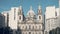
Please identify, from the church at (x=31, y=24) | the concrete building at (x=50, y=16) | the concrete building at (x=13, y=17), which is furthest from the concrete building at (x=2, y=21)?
the concrete building at (x=50, y=16)

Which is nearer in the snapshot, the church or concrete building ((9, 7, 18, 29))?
the church

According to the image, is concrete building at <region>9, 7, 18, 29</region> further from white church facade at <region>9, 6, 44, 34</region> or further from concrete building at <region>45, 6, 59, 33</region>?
concrete building at <region>45, 6, 59, 33</region>

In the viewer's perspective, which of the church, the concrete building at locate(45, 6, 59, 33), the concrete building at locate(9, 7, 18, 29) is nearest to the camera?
the church

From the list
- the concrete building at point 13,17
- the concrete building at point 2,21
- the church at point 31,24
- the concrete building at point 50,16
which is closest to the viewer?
the church at point 31,24

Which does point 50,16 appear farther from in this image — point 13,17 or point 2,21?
point 2,21

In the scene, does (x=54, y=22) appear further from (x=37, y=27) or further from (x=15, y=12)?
(x=15, y=12)

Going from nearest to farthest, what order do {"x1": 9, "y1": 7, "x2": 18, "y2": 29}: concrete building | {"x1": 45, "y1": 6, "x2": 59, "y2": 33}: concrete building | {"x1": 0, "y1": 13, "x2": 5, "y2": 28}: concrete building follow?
{"x1": 0, "y1": 13, "x2": 5, "y2": 28}: concrete building
{"x1": 9, "y1": 7, "x2": 18, "y2": 29}: concrete building
{"x1": 45, "y1": 6, "x2": 59, "y2": 33}: concrete building

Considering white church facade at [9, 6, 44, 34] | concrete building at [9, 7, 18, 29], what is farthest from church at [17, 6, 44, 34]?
concrete building at [9, 7, 18, 29]

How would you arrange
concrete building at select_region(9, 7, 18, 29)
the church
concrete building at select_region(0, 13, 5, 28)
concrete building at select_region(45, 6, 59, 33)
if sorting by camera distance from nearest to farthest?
the church → concrete building at select_region(0, 13, 5, 28) → concrete building at select_region(9, 7, 18, 29) → concrete building at select_region(45, 6, 59, 33)

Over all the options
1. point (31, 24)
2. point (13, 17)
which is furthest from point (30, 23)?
point (13, 17)

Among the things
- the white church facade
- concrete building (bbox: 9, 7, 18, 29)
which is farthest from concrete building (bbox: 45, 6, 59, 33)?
concrete building (bbox: 9, 7, 18, 29)

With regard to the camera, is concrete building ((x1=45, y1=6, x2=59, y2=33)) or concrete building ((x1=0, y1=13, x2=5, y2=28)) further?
concrete building ((x1=45, y1=6, x2=59, y2=33))

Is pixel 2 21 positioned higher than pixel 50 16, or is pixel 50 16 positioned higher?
pixel 50 16

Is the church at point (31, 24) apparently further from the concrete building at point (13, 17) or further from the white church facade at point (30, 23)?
the concrete building at point (13, 17)
